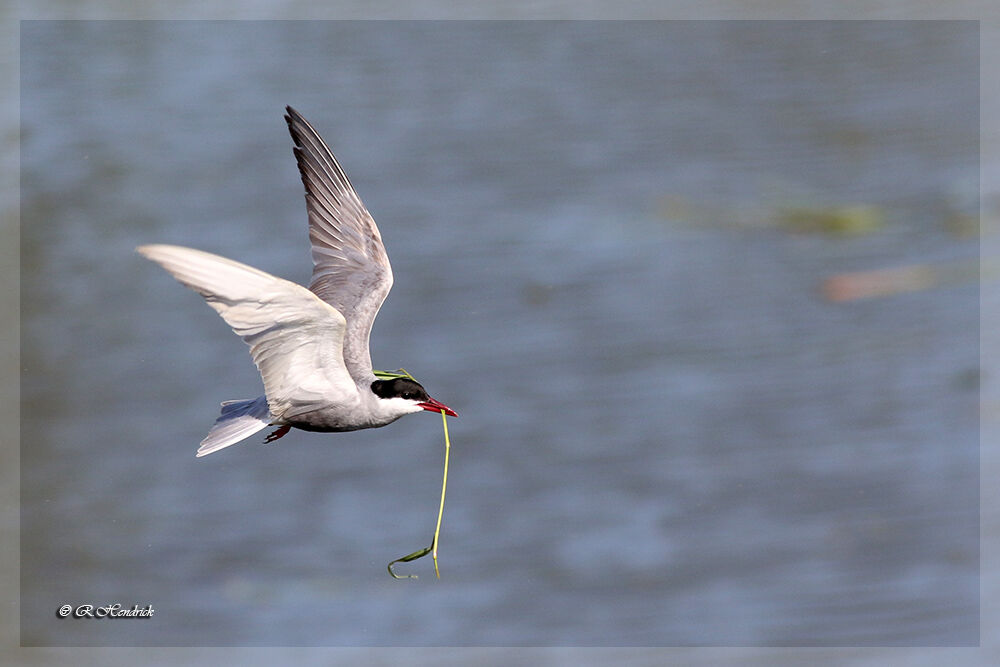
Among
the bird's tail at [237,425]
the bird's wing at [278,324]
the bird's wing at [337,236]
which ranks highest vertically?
the bird's wing at [337,236]

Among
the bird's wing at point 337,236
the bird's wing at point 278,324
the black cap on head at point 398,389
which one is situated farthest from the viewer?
the bird's wing at point 337,236

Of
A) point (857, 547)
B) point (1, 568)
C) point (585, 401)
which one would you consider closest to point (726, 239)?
point (585, 401)

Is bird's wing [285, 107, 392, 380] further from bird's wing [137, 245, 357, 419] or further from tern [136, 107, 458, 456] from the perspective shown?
bird's wing [137, 245, 357, 419]

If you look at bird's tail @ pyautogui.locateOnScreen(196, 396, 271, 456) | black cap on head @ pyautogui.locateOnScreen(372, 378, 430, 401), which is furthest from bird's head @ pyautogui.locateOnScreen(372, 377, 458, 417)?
bird's tail @ pyautogui.locateOnScreen(196, 396, 271, 456)

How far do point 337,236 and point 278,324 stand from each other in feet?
2.45

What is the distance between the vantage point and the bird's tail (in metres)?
3.24

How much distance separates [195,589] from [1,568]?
2.48 feet

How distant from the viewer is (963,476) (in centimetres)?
462

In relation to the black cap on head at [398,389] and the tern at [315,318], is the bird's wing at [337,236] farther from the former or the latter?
the black cap on head at [398,389]

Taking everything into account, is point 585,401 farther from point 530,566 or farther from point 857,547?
point 857,547

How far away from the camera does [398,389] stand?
3188mm

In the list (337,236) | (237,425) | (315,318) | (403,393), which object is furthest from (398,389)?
(337,236)

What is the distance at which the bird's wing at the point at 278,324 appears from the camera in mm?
2774

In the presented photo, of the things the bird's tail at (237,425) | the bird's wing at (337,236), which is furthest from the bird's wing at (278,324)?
the bird's wing at (337,236)
